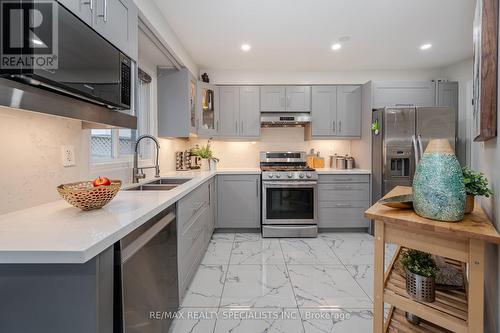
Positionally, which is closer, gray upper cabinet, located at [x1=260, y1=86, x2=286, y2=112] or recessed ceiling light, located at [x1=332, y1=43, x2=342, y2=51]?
recessed ceiling light, located at [x1=332, y1=43, x2=342, y2=51]

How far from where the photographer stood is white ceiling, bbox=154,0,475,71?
7.45ft

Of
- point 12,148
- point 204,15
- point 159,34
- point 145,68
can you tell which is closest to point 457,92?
point 204,15

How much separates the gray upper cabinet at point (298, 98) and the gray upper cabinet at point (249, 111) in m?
0.49

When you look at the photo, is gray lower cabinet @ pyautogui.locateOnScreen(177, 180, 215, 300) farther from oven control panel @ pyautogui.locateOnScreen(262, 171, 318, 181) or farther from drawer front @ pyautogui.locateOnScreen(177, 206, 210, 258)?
oven control panel @ pyautogui.locateOnScreen(262, 171, 318, 181)

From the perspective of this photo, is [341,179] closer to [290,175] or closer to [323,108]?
[290,175]

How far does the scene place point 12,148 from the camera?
3.76ft

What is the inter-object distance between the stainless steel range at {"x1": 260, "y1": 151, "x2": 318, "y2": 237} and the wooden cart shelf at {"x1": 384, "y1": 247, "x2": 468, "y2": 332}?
2131 mm

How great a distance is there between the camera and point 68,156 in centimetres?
149

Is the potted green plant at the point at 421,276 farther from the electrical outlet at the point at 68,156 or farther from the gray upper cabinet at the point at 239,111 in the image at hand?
the gray upper cabinet at the point at 239,111

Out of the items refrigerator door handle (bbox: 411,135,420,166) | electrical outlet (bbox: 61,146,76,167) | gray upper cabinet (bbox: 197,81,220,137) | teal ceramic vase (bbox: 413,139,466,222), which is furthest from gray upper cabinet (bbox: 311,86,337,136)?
electrical outlet (bbox: 61,146,76,167)

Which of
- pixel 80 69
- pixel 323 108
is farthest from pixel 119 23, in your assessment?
pixel 323 108

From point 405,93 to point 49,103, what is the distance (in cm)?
406

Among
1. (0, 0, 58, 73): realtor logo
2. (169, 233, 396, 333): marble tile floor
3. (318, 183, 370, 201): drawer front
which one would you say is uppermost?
(0, 0, 58, 73): realtor logo

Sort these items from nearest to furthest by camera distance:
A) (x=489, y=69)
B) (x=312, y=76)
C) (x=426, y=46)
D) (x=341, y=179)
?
(x=489, y=69)
(x=426, y=46)
(x=341, y=179)
(x=312, y=76)
